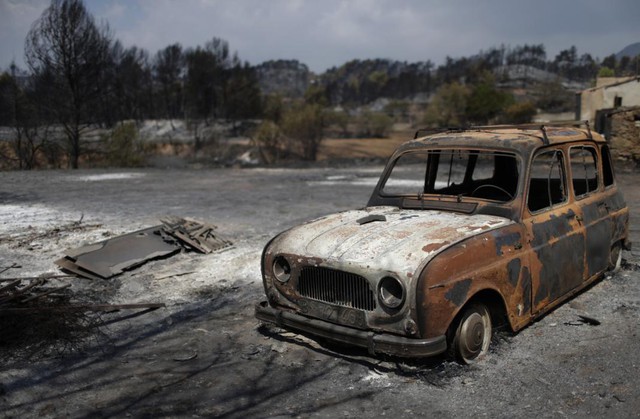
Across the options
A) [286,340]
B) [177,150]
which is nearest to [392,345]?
[286,340]

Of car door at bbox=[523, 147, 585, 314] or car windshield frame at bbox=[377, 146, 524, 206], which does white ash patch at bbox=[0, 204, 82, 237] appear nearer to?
car windshield frame at bbox=[377, 146, 524, 206]

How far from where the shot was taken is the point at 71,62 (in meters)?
27.5

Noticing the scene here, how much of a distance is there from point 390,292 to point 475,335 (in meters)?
0.77

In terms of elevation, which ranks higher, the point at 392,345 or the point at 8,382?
the point at 392,345

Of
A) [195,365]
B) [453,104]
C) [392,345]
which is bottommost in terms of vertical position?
[195,365]

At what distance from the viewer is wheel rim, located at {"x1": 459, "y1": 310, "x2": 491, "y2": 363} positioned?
4.07 meters

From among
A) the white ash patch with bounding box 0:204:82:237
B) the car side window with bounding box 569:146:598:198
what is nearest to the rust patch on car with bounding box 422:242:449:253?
the car side window with bounding box 569:146:598:198

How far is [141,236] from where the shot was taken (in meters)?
8.00

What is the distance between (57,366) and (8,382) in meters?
0.37

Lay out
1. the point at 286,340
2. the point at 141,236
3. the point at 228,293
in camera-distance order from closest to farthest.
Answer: the point at 286,340 → the point at 228,293 → the point at 141,236

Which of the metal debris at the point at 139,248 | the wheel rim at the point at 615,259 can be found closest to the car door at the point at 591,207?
the wheel rim at the point at 615,259

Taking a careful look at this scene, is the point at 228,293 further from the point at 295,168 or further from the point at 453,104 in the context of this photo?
the point at 453,104

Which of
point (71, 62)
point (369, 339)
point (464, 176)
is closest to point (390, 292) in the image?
point (369, 339)

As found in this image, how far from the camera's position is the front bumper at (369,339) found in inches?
150
